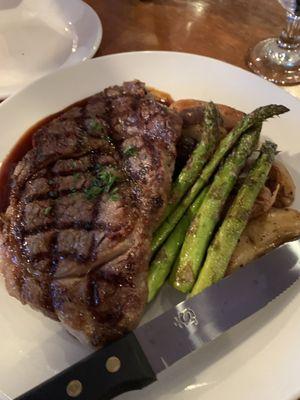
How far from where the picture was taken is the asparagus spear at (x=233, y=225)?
90.7 inches

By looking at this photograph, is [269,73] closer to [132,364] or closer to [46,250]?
[46,250]

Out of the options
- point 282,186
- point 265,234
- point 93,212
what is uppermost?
point 282,186

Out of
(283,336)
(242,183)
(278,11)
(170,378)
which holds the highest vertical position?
(278,11)

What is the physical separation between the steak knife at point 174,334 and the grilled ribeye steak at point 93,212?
13 centimetres

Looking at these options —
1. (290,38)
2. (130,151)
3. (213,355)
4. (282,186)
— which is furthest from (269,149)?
(290,38)

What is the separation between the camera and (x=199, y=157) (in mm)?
2646

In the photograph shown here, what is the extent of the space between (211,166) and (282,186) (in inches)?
14.9

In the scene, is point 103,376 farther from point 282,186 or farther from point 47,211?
point 282,186

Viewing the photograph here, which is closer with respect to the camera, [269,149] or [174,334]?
[174,334]

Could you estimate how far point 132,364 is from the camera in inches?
75.4

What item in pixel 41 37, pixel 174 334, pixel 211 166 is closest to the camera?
pixel 174 334

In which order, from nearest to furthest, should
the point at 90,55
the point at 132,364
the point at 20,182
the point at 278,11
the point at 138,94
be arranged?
the point at 132,364
the point at 20,182
the point at 138,94
the point at 90,55
the point at 278,11

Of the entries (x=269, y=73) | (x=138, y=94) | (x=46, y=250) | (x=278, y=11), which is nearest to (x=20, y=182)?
(x=46, y=250)

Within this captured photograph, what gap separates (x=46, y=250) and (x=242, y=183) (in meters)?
1.05
